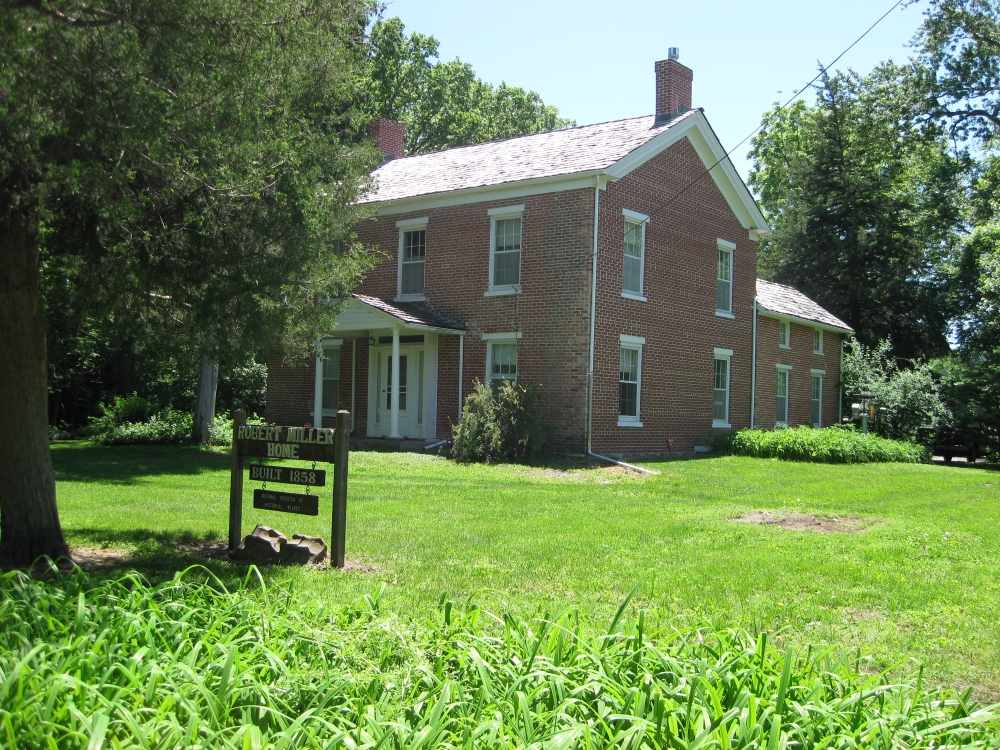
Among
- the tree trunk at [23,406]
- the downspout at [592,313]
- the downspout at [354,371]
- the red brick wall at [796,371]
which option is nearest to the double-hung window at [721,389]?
the red brick wall at [796,371]

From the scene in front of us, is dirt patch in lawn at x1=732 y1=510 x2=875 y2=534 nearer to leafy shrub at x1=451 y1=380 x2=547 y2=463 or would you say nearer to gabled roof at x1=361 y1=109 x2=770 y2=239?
leafy shrub at x1=451 y1=380 x2=547 y2=463

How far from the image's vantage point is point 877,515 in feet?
39.9

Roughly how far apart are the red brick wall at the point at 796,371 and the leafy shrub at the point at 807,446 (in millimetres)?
2993

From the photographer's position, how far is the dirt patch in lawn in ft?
35.6

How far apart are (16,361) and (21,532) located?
4.40 ft

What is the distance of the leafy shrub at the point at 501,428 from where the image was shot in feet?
59.9

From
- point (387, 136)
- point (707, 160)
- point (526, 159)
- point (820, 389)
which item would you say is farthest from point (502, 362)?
point (820, 389)

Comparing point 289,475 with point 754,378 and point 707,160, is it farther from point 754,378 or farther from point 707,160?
point 754,378

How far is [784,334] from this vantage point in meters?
27.7

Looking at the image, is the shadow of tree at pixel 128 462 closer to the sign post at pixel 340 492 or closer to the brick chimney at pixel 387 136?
the sign post at pixel 340 492

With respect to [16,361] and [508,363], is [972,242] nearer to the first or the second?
[508,363]

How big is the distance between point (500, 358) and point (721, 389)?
686cm

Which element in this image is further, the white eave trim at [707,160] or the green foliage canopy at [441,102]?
the green foliage canopy at [441,102]

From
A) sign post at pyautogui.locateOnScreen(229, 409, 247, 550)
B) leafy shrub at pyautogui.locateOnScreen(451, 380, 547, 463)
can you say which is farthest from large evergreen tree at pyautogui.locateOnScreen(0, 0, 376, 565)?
leafy shrub at pyautogui.locateOnScreen(451, 380, 547, 463)
